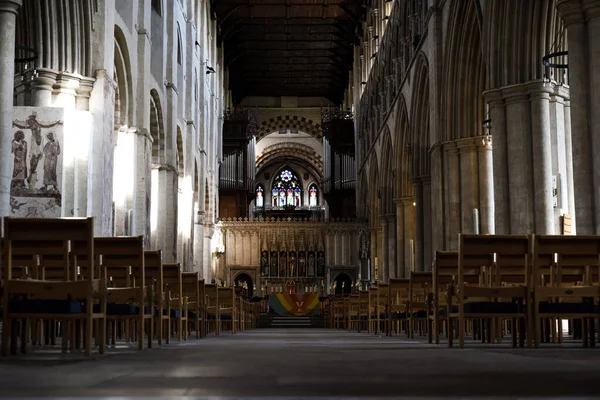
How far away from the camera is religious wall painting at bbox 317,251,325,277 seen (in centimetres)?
3753

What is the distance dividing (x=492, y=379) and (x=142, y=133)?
49.5 ft

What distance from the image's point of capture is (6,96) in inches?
415

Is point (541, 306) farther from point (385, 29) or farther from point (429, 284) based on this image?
point (385, 29)

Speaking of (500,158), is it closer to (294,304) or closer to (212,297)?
(212,297)

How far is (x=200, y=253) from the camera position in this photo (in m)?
31.8

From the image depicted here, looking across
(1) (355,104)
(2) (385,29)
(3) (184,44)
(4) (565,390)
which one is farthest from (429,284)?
(1) (355,104)

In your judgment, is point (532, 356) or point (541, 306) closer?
point (532, 356)

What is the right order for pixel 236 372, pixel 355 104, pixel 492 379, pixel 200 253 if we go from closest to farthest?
pixel 492 379
pixel 236 372
pixel 200 253
pixel 355 104

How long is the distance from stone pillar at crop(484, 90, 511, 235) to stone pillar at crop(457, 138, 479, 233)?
12.2 ft

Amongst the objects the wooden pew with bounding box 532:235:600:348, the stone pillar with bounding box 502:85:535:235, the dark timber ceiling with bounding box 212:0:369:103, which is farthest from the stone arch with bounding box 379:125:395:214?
the wooden pew with bounding box 532:235:600:348

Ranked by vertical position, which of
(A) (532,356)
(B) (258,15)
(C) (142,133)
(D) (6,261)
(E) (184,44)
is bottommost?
(A) (532,356)

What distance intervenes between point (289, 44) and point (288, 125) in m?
7.59

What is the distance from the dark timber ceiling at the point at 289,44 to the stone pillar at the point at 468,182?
17957 mm

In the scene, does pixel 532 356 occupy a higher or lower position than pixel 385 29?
lower
